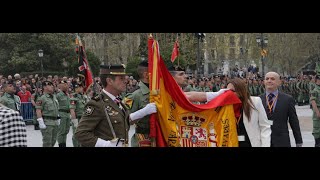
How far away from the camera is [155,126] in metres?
6.25

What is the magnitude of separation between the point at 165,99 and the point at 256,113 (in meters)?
1.10

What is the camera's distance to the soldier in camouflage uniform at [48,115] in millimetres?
13367

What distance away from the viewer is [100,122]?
5156 mm

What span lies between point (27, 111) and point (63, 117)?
8.28 metres

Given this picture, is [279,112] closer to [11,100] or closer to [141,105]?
[141,105]

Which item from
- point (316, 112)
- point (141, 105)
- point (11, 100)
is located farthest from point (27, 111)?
point (141, 105)

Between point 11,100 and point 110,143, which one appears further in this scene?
point 11,100

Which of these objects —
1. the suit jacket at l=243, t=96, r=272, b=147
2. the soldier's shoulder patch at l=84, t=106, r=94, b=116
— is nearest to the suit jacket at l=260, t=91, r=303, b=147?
the suit jacket at l=243, t=96, r=272, b=147

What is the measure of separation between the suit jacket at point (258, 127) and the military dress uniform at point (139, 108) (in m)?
1.14

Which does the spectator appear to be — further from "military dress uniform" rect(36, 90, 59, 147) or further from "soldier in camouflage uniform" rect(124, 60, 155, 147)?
"military dress uniform" rect(36, 90, 59, 147)

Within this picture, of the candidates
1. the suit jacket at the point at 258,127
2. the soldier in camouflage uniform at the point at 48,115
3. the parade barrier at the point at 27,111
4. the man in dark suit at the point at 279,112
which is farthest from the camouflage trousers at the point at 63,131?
the parade barrier at the point at 27,111
